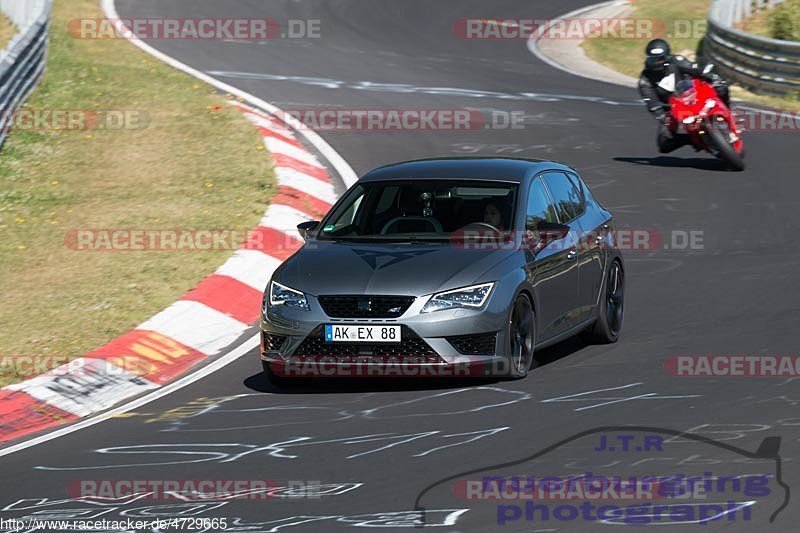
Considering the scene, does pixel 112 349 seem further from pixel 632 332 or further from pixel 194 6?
pixel 194 6

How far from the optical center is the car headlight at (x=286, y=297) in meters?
9.45

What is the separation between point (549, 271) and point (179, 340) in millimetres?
3051

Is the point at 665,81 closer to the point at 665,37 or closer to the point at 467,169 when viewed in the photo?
the point at 467,169

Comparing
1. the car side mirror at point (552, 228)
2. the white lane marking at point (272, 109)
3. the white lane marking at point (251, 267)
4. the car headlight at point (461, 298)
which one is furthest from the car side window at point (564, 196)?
the white lane marking at point (272, 109)

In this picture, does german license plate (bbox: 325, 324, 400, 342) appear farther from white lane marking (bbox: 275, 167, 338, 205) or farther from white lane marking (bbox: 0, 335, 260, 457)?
white lane marking (bbox: 275, 167, 338, 205)

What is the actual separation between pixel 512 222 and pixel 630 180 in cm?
801

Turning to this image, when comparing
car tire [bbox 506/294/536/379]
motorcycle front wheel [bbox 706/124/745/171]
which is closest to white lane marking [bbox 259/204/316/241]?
car tire [bbox 506/294/536/379]

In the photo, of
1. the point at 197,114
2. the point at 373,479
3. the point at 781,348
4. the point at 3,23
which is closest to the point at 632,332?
the point at 781,348

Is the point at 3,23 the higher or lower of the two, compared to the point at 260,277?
higher

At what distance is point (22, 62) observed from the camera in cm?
2066

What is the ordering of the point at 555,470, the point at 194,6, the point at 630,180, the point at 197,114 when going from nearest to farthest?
1. the point at 555,470
2. the point at 630,180
3. the point at 197,114
4. the point at 194,6

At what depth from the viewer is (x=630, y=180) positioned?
17844mm

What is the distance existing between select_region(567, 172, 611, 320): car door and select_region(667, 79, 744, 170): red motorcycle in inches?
280

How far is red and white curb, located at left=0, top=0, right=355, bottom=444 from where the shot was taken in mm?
9719
